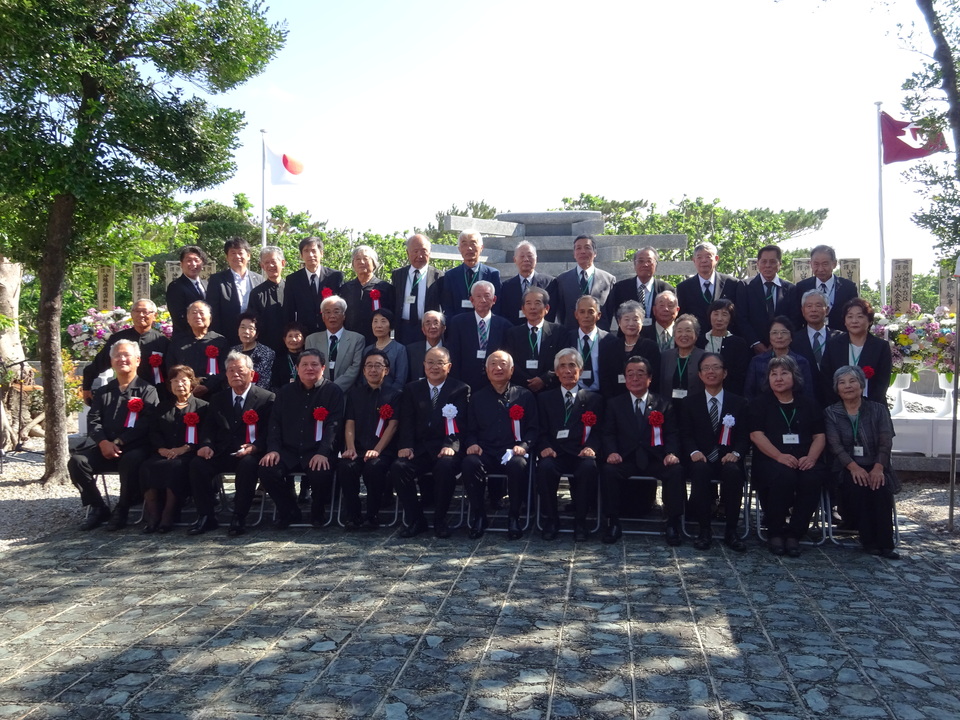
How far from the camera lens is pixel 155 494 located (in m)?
7.36

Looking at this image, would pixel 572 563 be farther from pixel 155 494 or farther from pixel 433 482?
pixel 155 494

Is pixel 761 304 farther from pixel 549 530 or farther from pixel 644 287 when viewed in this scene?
pixel 549 530

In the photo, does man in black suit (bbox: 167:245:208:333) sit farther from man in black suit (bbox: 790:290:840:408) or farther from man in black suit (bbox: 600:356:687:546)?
man in black suit (bbox: 790:290:840:408)

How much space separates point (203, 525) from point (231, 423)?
3.02 ft

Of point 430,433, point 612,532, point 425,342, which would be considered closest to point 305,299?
point 425,342

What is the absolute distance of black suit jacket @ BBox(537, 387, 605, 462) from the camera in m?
7.20

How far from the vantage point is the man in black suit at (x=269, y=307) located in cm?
833

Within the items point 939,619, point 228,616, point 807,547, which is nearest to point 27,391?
point 228,616

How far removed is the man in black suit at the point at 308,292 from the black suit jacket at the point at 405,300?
58 centimetres

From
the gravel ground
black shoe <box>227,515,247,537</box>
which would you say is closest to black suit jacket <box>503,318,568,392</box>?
black shoe <box>227,515,247,537</box>

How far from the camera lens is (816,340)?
755cm

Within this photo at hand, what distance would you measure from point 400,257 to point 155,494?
2672 cm

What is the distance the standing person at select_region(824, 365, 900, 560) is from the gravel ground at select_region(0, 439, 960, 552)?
1.24 m

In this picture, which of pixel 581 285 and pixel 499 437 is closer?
pixel 499 437
